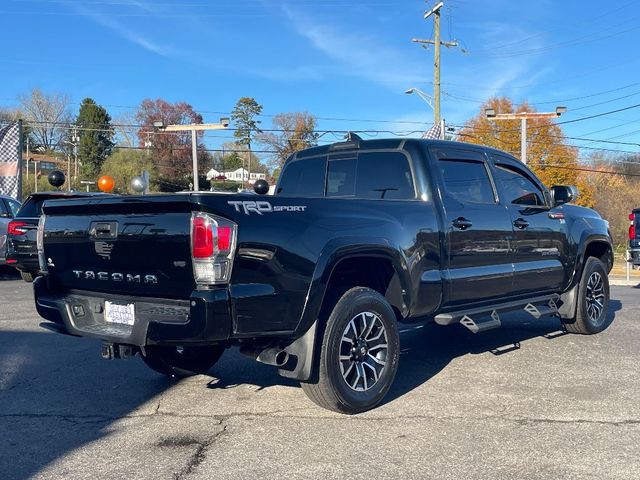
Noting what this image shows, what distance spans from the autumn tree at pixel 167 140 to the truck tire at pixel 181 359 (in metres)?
51.0

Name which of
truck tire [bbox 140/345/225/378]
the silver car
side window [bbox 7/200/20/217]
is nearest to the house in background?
side window [bbox 7/200/20/217]

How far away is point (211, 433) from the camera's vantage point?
4074 millimetres

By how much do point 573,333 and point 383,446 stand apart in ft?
14.2

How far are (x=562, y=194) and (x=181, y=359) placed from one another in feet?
13.9

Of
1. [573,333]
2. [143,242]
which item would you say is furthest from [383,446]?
[573,333]

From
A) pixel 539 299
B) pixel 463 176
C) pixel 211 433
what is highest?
pixel 463 176

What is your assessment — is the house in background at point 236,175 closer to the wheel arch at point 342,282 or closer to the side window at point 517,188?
the side window at point 517,188

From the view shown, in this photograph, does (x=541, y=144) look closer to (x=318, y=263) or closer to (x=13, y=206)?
(x=13, y=206)

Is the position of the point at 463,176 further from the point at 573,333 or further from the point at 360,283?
the point at 573,333

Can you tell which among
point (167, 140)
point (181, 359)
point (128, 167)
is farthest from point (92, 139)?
point (181, 359)

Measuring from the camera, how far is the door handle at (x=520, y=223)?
5949mm

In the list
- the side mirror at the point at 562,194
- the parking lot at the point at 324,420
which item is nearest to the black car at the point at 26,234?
the parking lot at the point at 324,420

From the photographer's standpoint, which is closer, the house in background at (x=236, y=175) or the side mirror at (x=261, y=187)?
the side mirror at (x=261, y=187)

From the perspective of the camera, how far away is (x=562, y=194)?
6586 mm
